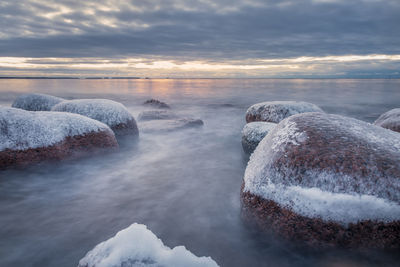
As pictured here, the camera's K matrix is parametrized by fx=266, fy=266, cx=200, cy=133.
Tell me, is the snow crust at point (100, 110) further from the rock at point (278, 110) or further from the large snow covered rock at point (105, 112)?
the rock at point (278, 110)

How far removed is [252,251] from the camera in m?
2.94

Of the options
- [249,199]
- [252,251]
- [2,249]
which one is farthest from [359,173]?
[2,249]

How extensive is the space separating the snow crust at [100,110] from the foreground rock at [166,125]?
4.57 ft

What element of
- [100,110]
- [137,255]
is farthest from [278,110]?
[137,255]

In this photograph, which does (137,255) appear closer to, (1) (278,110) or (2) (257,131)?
(2) (257,131)

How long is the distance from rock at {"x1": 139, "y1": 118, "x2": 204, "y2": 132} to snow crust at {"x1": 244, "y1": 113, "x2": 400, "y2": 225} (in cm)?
610

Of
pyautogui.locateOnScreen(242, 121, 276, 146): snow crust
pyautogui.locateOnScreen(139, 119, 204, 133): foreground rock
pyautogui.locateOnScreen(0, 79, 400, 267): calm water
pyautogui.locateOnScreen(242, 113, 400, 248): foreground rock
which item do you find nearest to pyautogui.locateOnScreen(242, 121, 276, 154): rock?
pyautogui.locateOnScreen(242, 121, 276, 146): snow crust

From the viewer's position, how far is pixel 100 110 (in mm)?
7336

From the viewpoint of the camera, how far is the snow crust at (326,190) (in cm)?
255

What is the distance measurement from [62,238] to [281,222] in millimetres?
2501

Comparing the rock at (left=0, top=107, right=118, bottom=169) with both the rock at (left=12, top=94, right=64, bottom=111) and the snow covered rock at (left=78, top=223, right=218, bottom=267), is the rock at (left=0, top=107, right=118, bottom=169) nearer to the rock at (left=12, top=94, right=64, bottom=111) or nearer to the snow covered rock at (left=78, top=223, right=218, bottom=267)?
the snow covered rock at (left=78, top=223, right=218, bottom=267)

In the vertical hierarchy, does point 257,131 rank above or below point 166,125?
above

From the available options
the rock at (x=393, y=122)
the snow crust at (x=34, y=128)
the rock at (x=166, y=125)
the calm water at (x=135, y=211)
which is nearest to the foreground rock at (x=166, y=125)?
the rock at (x=166, y=125)

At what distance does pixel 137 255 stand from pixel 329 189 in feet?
6.34
